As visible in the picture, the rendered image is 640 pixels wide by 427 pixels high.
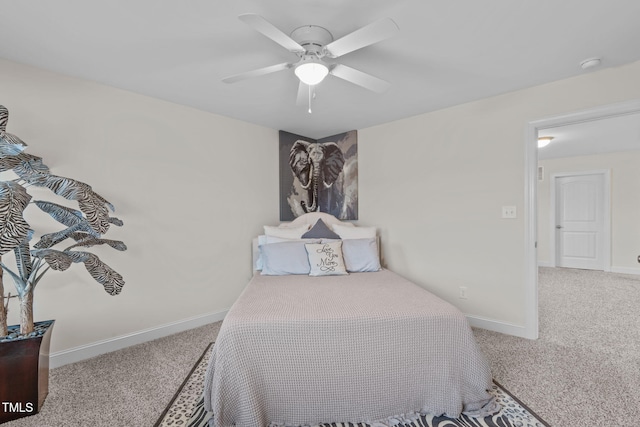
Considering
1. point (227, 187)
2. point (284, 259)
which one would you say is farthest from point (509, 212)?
point (227, 187)

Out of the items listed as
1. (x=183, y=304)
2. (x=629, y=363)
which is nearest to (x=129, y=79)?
(x=183, y=304)

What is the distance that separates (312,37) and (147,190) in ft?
6.54

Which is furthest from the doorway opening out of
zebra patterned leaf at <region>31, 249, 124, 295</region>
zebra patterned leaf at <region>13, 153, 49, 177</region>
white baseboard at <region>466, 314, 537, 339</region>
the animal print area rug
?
zebra patterned leaf at <region>13, 153, 49, 177</region>

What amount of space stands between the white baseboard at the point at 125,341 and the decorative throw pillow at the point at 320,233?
4.26ft

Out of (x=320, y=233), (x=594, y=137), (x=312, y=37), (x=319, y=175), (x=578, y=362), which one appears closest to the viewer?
(x=312, y=37)

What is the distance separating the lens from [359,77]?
5.97 ft

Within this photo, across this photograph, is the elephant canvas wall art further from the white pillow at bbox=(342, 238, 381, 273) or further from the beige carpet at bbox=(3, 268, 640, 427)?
the beige carpet at bbox=(3, 268, 640, 427)

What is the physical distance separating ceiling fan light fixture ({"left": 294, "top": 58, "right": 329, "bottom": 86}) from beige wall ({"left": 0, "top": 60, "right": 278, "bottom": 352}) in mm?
1701

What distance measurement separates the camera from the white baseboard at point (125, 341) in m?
2.19

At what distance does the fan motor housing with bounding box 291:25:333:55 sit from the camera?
164 centimetres

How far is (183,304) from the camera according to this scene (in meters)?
2.87

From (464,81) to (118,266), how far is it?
3347mm

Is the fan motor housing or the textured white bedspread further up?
the fan motor housing

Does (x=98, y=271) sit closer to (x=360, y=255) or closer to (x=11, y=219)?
(x=11, y=219)
